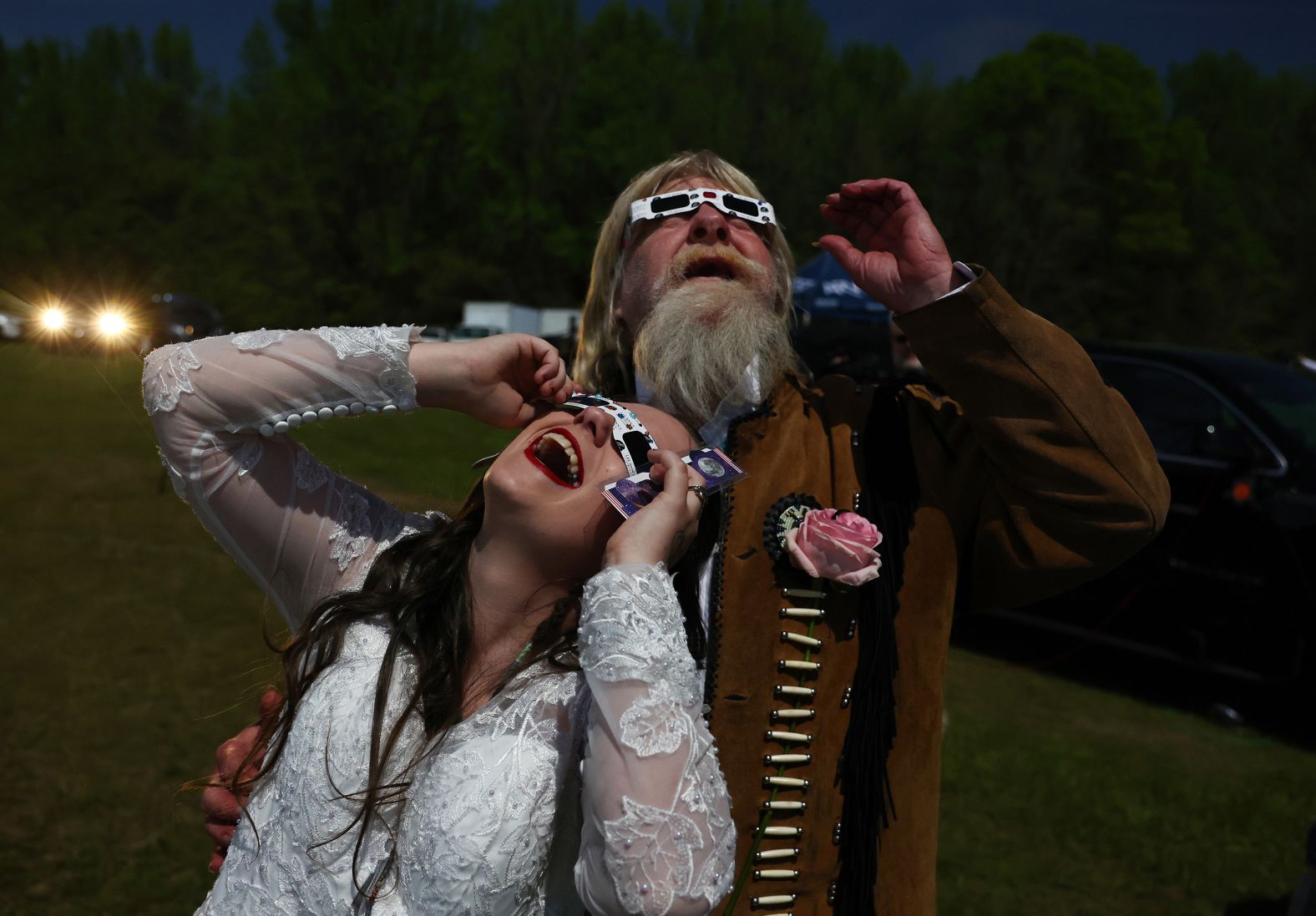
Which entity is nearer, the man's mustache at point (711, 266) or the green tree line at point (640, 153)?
the man's mustache at point (711, 266)

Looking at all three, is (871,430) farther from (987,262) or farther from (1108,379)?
(987,262)

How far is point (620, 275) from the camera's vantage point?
2418mm

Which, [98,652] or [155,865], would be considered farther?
[98,652]

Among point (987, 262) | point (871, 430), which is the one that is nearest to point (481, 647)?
point (871, 430)

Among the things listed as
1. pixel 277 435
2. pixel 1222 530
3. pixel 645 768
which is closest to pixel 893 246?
pixel 645 768

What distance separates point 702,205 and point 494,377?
675 mm

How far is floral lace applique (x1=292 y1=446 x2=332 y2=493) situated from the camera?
6.01 ft

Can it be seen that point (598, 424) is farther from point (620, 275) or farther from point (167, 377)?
point (620, 275)

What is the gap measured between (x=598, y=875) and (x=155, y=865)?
2914 millimetres

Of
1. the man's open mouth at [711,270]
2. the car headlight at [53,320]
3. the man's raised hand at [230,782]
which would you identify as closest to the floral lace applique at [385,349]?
the man's raised hand at [230,782]

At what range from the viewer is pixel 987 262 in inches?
1014

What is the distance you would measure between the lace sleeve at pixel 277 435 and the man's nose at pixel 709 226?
0.69 meters

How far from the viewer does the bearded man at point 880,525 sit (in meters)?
1.67

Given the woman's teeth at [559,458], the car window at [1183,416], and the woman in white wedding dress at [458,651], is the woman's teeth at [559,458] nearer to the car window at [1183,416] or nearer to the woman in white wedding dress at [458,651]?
the woman in white wedding dress at [458,651]
